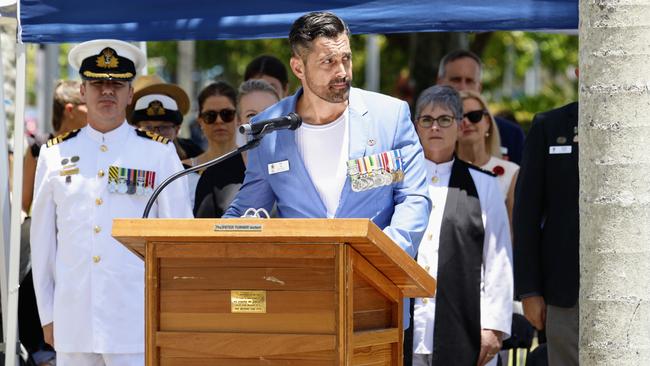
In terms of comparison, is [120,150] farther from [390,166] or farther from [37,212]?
[390,166]

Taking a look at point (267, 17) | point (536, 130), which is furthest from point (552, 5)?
point (267, 17)

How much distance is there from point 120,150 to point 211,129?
1.56 meters

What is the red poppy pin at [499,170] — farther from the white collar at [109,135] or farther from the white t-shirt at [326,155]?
the white t-shirt at [326,155]

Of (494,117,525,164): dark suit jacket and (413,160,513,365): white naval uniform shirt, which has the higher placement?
(494,117,525,164): dark suit jacket

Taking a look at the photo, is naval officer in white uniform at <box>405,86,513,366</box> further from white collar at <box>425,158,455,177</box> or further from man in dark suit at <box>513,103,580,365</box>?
man in dark suit at <box>513,103,580,365</box>

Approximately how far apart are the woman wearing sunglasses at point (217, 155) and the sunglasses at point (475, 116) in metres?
1.41

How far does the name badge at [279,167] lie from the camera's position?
476 centimetres

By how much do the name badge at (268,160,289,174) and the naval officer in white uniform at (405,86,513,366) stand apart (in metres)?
1.64

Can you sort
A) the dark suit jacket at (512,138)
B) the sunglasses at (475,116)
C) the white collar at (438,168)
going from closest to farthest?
the white collar at (438,168), the sunglasses at (475,116), the dark suit jacket at (512,138)

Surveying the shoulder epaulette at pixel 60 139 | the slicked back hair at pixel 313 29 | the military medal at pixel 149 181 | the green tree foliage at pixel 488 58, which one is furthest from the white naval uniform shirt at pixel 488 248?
the green tree foliage at pixel 488 58

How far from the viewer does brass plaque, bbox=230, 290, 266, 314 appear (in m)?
4.00

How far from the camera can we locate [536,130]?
623cm

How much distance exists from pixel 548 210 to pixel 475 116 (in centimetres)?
156

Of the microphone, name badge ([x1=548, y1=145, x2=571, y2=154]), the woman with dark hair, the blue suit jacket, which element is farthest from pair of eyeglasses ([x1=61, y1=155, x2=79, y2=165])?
the woman with dark hair
